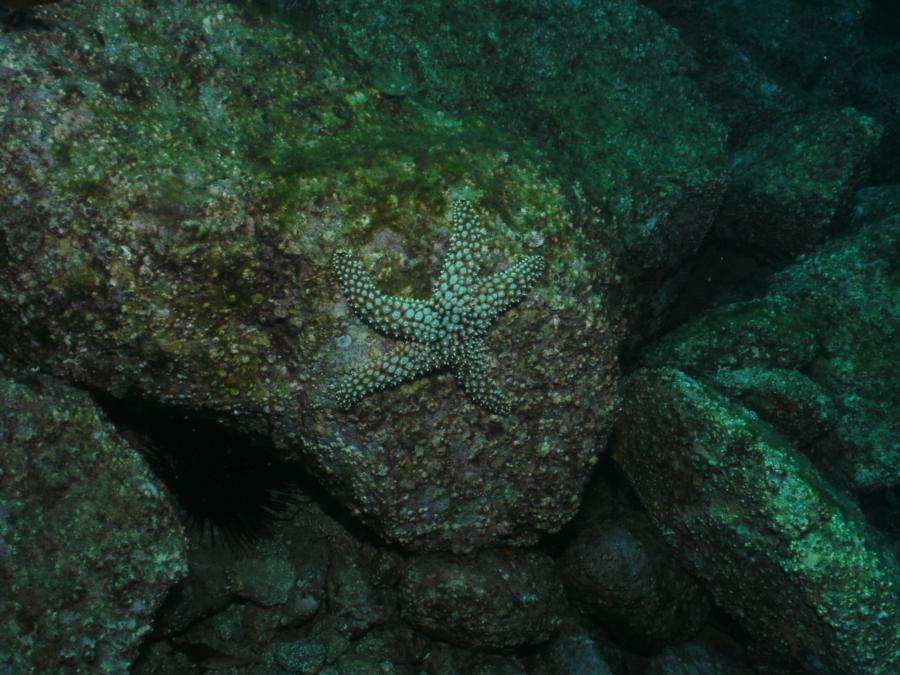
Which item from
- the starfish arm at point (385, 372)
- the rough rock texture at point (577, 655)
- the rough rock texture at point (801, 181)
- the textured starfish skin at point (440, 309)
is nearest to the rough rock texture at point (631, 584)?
the rough rock texture at point (577, 655)

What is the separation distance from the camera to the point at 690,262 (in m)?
8.03

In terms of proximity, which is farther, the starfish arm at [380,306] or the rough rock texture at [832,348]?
the rough rock texture at [832,348]

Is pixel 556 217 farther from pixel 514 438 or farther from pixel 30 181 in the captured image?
pixel 30 181

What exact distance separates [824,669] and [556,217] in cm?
427

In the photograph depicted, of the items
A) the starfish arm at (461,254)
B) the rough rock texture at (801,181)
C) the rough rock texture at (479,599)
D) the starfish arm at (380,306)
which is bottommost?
the rough rock texture at (479,599)

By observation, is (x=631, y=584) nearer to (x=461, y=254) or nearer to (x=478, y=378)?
(x=478, y=378)

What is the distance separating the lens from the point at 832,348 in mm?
6988

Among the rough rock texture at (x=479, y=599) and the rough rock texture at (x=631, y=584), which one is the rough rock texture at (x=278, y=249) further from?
the rough rock texture at (x=631, y=584)

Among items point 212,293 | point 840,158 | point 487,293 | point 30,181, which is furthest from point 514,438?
point 840,158

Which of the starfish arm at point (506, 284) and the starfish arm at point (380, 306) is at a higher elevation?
the starfish arm at point (506, 284)

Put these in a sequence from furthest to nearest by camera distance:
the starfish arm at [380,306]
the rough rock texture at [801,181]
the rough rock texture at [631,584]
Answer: the rough rock texture at [801,181], the rough rock texture at [631,584], the starfish arm at [380,306]

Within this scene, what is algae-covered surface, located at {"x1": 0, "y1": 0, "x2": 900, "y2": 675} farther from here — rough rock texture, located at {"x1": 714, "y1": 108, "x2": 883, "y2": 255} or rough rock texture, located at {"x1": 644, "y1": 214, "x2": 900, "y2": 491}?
rough rock texture, located at {"x1": 714, "y1": 108, "x2": 883, "y2": 255}

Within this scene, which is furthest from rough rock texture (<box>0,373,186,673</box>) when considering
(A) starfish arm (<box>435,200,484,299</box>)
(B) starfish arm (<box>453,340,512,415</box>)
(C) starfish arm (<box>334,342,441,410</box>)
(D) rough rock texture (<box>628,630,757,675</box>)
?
(D) rough rock texture (<box>628,630,757,675</box>)

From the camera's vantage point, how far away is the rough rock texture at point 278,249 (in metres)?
3.66
